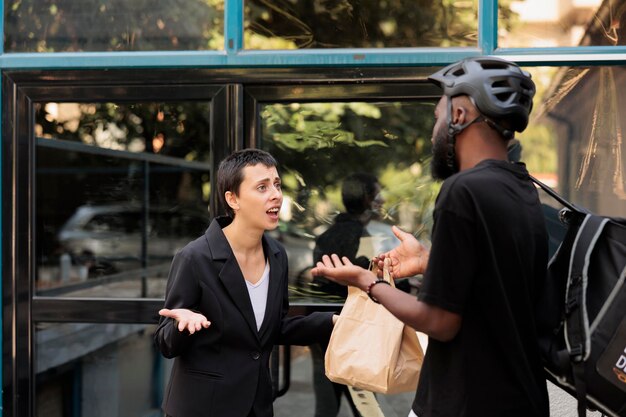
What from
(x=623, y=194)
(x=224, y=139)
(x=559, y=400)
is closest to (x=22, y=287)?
(x=224, y=139)

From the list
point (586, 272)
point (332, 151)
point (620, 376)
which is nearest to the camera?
point (620, 376)

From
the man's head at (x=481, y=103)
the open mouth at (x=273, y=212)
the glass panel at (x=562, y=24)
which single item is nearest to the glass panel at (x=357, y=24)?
the glass panel at (x=562, y=24)

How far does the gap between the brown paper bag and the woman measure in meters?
0.29

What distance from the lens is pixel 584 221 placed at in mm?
2037

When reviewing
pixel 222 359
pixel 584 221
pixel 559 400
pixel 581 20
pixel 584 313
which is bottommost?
pixel 559 400


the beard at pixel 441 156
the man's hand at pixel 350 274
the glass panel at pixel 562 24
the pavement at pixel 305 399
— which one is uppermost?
the glass panel at pixel 562 24

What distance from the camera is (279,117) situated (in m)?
3.38

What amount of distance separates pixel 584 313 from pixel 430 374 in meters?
0.44

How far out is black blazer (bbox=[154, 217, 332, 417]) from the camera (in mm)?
2545

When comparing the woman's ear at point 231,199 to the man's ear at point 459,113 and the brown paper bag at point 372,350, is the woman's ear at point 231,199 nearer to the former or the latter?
the brown paper bag at point 372,350

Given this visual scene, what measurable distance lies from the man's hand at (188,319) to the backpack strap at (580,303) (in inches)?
44.3

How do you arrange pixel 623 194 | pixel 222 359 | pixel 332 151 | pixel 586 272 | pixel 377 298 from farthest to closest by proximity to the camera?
pixel 332 151, pixel 623 194, pixel 222 359, pixel 377 298, pixel 586 272

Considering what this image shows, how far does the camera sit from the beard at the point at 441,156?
202cm

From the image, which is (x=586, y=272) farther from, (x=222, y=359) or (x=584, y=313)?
(x=222, y=359)
